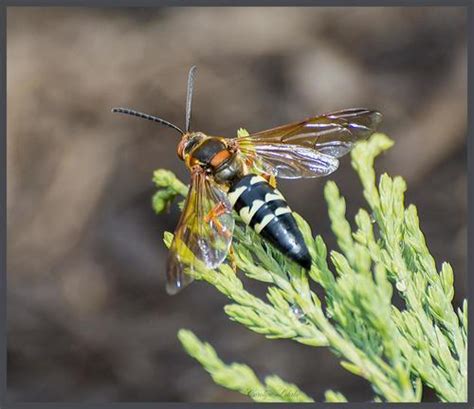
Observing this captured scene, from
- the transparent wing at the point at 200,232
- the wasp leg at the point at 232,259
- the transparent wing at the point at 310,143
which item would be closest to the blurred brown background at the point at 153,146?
the transparent wing at the point at 310,143

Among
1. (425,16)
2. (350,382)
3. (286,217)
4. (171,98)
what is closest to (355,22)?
(425,16)

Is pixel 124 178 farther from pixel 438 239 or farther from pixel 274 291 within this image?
pixel 274 291

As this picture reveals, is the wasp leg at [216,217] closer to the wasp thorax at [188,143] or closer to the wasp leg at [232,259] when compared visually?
the wasp leg at [232,259]

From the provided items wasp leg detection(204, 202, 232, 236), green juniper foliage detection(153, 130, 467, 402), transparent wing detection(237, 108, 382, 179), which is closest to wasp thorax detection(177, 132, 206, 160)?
transparent wing detection(237, 108, 382, 179)

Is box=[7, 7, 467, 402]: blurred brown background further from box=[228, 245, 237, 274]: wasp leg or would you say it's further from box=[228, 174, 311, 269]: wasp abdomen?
box=[228, 245, 237, 274]: wasp leg

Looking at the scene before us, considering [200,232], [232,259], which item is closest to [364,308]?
[232,259]

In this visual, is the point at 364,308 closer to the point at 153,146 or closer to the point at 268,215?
the point at 268,215
